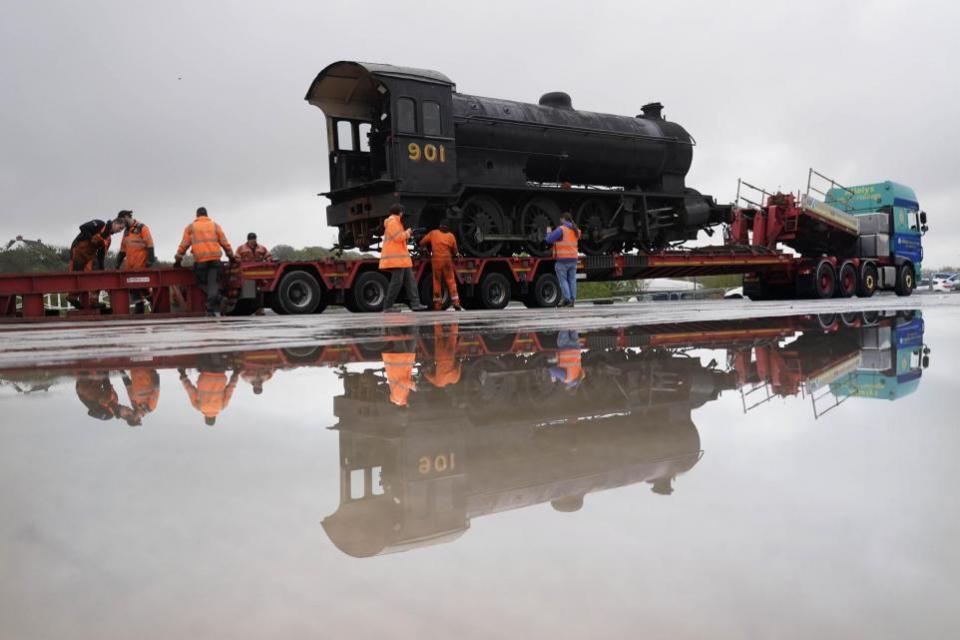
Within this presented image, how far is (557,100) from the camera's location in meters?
15.8

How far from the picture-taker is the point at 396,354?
4.07m

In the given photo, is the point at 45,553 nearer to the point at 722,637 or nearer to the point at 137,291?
the point at 722,637

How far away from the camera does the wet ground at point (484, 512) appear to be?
89 centimetres

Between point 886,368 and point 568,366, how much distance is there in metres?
1.33

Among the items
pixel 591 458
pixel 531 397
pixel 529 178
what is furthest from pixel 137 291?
pixel 591 458

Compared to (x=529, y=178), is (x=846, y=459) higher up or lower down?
lower down

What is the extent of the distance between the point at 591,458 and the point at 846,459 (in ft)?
1.71

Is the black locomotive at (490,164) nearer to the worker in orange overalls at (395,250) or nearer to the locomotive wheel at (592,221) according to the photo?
the locomotive wheel at (592,221)

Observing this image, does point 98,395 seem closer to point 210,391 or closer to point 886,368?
point 210,391

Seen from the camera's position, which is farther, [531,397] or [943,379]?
[943,379]

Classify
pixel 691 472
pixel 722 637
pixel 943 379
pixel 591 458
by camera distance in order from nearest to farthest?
pixel 722 637 < pixel 691 472 < pixel 591 458 < pixel 943 379

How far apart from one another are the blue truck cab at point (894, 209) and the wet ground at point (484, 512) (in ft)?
73.8

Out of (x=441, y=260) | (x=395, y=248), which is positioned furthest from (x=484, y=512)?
(x=441, y=260)

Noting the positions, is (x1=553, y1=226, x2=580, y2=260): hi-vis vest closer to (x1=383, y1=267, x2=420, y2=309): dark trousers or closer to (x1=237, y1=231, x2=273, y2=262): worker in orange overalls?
(x1=383, y1=267, x2=420, y2=309): dark trousers
